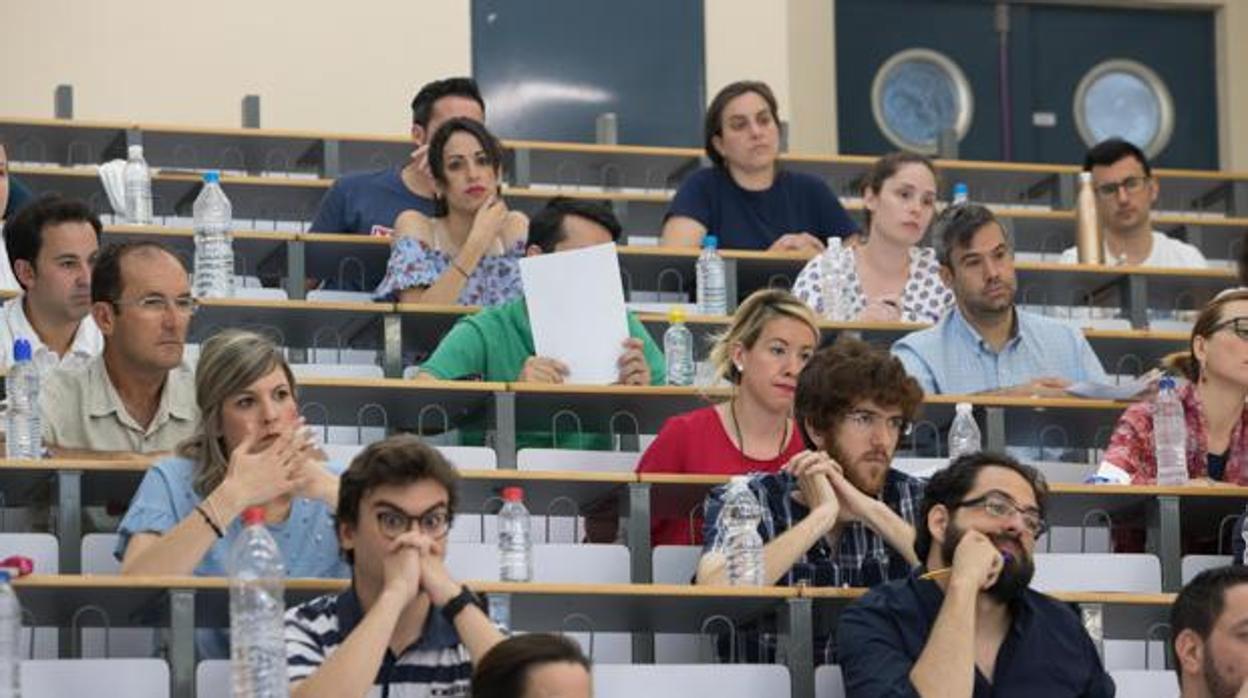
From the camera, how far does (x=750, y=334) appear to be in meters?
6.20

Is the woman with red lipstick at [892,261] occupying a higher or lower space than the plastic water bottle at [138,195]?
lower

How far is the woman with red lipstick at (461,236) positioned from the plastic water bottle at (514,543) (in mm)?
1936

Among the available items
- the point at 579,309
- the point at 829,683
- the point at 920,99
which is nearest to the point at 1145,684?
the point at 829,683

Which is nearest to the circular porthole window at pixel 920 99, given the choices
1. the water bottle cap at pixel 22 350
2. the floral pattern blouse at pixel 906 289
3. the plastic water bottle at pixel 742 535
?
the floral pattern blouse at pixel 906 289

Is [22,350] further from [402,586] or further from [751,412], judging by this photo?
[402,586]

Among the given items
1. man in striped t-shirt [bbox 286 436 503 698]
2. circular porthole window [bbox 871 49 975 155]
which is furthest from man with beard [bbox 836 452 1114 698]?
circular porthole window [bbox 871 49 975 155]

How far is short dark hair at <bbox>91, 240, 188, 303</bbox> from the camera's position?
235 inches

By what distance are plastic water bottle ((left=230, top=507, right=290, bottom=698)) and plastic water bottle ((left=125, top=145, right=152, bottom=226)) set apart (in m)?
3.58

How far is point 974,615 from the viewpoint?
197 inches

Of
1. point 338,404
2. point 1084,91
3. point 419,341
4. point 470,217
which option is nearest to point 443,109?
point 470,217

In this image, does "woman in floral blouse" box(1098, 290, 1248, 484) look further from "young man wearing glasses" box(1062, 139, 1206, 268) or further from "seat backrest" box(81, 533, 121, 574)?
"young man wearing glasses" box(1062, 139, 1206, 268)

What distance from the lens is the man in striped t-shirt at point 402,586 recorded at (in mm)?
4703

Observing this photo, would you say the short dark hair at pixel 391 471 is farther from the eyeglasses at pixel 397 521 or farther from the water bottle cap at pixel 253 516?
the water bottle cap at pixel 253 516

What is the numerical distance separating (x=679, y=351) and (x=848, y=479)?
5.31ft
